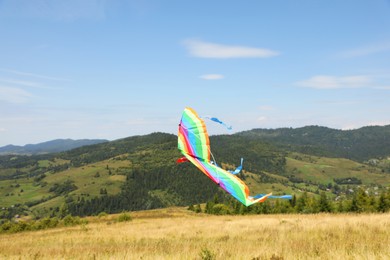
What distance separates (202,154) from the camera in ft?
17.6

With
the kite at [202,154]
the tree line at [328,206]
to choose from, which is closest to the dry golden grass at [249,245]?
the kite at [202,154]

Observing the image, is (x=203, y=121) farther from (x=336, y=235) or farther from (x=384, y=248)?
(x=336, y=235)

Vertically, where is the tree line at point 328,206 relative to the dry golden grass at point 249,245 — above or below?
below

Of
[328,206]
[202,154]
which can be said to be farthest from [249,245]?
[328,206]

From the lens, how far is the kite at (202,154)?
474cm

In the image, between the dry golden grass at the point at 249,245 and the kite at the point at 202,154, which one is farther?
the dry golden grass at the point at 249,245

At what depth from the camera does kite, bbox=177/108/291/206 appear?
474 centimetres

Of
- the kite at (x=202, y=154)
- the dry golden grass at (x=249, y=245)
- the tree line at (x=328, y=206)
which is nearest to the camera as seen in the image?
the kite at (x=202, y=154)

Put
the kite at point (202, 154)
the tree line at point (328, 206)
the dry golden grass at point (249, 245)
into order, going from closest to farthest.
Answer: the kite at point (202, 154), the dry golden grass at point (249, 245), the tree line at point (328, 206)

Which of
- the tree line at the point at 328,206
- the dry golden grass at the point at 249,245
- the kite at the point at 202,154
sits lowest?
the tree line at the point at 328,206

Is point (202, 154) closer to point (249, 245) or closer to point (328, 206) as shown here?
point (249, 245)

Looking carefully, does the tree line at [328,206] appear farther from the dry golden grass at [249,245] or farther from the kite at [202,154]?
the kite at [202,154]

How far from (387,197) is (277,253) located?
6607 cm

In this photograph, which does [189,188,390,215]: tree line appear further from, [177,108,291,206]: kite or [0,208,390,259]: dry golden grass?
[177,108,291,206]: kite
